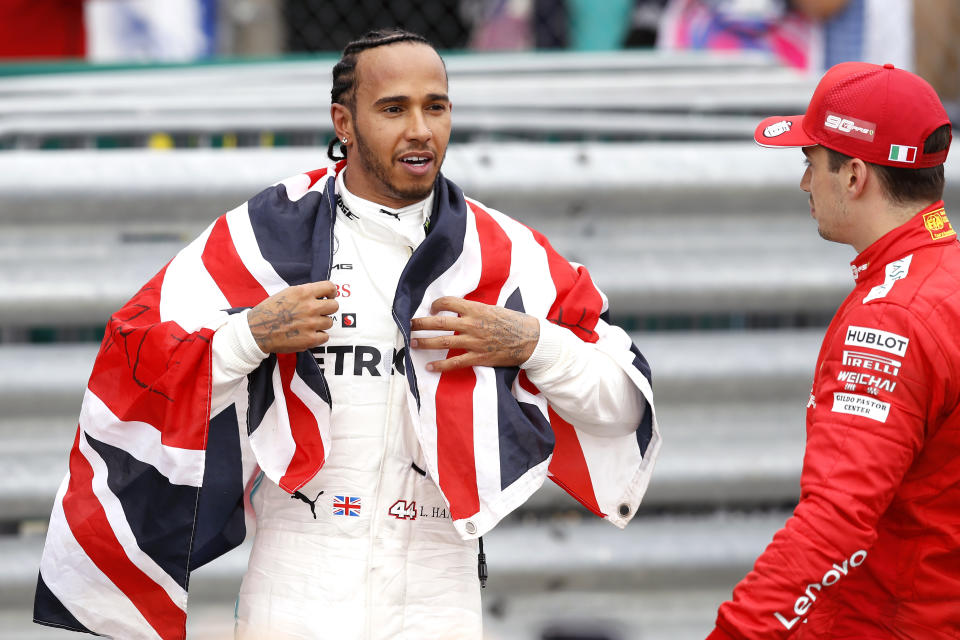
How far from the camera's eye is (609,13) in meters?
5.79

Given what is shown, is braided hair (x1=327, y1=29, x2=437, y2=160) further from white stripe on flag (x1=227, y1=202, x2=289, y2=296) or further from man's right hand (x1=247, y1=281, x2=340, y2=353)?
man's right hand (x1=247, y1=281, x2=340, y2=353)

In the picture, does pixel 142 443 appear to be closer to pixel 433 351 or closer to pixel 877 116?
pixel 433 351

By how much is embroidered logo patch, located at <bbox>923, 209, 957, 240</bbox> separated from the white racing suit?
2.24ft

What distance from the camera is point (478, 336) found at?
2.29 m

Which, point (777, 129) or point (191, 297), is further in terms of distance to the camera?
point (191, 297)

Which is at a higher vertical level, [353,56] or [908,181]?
[353,56]

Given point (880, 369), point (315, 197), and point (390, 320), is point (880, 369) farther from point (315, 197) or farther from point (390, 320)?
point (315, 197)

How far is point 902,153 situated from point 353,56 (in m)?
1.14

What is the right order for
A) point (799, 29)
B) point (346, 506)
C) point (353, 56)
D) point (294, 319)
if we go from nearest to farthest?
point (294, 319) < point (346, 506) < point (353, 56) < point (799, 29)

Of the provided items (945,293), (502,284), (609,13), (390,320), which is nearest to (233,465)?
(390,320)

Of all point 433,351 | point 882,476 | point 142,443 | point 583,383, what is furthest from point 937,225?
point 142,443

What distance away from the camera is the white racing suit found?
7.48ft

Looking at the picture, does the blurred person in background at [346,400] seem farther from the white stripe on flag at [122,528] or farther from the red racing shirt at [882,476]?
the red racing shirt at [882,476]

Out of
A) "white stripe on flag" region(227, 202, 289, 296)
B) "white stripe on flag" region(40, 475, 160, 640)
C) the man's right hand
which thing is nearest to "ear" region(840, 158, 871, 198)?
the man's right hand
